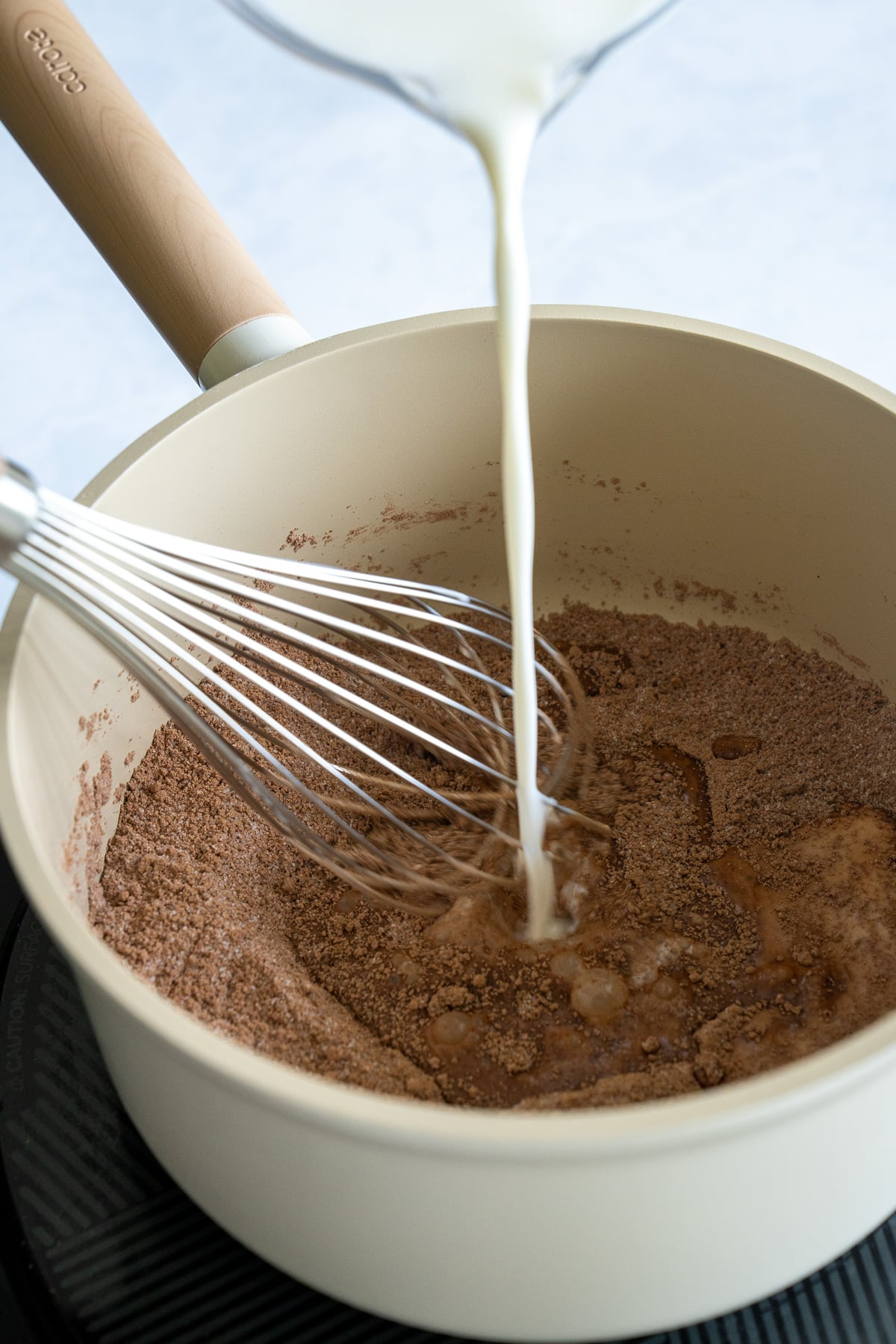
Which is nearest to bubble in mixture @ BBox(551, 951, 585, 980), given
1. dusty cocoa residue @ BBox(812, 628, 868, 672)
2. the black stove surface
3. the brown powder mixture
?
the brown powder mixture

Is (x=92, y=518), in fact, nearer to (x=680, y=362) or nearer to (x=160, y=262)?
(x=160, y=262)

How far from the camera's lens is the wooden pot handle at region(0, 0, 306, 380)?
693mm

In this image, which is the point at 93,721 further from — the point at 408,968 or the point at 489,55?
the point at 489,55

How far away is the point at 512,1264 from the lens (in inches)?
16.3

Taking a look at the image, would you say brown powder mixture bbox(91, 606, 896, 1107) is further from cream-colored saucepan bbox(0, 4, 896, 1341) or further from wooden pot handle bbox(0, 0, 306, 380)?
wooden pot handle bbox(0, 0, 306, 380)

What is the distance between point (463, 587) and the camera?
85 cm

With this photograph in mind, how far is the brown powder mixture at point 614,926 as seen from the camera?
0.58 metres

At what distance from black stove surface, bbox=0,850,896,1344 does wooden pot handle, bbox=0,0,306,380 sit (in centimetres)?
41

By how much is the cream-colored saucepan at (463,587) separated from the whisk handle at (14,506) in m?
0.05

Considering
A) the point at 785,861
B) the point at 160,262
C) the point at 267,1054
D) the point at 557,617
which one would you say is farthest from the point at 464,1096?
the point at 160,262

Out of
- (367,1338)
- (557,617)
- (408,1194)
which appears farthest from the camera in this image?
(557,617)

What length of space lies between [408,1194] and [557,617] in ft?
1.59

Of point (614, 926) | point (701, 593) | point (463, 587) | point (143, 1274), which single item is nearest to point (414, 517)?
point (463, 587)

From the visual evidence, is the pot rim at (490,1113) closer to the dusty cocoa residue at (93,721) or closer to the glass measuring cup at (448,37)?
the dusty cocoa residue at (93,721)
